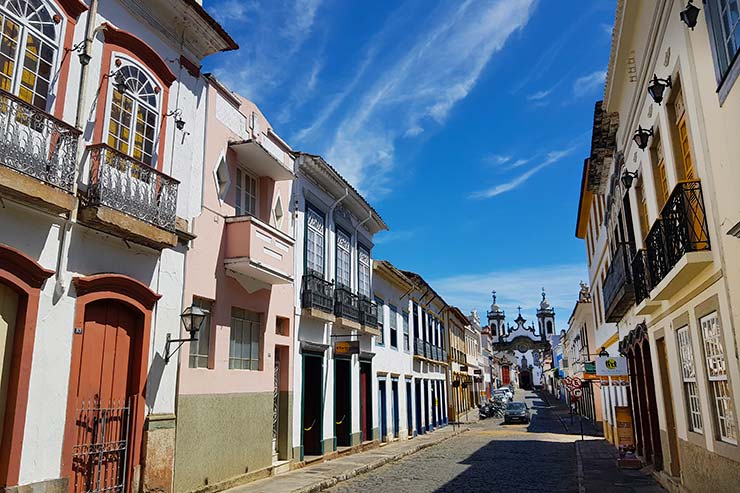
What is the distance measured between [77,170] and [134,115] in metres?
1.60

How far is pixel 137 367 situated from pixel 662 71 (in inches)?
341

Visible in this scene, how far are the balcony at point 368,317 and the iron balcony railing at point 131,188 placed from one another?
933 centimetres

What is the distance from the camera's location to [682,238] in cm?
705

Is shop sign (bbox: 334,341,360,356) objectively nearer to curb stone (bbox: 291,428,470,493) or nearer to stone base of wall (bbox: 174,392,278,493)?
curb stone (bbox: 291,428,470,493)

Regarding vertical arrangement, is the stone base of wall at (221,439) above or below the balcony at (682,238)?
below

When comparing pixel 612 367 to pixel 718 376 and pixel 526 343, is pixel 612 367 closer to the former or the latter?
pixel 718 376

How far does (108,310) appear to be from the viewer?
7.83m

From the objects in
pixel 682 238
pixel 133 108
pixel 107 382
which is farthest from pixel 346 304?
pixel 682 238

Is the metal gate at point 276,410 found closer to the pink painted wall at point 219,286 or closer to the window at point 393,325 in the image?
the pink painted wall at point 219,286

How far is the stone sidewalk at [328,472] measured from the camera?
10352 millimetres

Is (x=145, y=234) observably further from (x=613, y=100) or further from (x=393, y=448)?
(x=393, y=448)

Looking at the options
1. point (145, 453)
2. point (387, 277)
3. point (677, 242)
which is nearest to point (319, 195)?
point (387, 277)

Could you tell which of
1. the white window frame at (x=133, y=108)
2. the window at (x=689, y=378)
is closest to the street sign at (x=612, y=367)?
the window at (x=689, y=378)

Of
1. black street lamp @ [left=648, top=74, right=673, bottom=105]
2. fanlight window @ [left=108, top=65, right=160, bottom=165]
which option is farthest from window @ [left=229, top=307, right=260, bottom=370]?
black street lamp @ [left=648, top=74, right=673, bottom=105]
